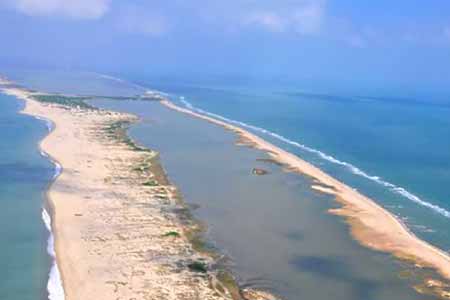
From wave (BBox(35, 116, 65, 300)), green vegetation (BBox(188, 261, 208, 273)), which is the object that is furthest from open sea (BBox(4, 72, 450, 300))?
green vegetation (BBox(188, 261, 208, 273))

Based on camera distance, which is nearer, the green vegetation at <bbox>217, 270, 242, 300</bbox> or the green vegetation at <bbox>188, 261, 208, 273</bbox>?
the green vegetation at <bbox>217, 270, 242, 300</bbox>

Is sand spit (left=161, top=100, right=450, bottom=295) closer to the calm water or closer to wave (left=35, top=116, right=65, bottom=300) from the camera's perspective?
the calm water

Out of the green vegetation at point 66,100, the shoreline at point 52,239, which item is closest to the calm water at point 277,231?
the shoreline at point 52,239

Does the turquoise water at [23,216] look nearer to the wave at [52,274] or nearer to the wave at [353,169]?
the wave at [52,274]

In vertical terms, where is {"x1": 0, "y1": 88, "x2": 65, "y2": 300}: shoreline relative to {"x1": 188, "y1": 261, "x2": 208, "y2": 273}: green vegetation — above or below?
below

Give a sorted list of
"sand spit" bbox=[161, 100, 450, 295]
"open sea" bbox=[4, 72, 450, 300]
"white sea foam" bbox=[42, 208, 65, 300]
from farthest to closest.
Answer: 1. "sand spit" bbox=[161, 100, 450, 295]
2. "open sea" bbox=[4, 72, 450, 300]
3. "white sea foam" bbox=[42, 208, 65, 300]

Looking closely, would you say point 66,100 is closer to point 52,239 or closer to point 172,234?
point 52,239

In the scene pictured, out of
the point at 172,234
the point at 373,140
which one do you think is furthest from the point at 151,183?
the point at 373,140
